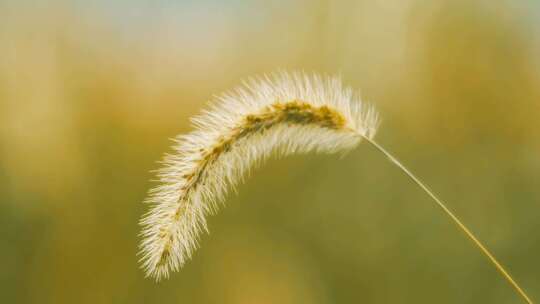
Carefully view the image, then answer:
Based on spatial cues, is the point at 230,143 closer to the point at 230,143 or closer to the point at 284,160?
the point at 230,143

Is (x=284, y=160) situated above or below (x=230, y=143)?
above

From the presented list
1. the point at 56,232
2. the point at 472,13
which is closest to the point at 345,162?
the point at 472,13

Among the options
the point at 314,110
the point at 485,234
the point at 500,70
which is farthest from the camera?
the point at 500,70

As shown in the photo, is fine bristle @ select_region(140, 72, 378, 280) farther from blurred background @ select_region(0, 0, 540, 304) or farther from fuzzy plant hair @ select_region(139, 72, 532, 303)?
blurred background @ select_region(0, 0, 540, 304)

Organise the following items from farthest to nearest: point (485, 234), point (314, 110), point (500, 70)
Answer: point (500, 70) < point (485, 234) < point (314, 110)

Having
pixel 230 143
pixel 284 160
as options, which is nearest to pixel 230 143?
pixel 230 143

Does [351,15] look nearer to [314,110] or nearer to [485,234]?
[485,234]

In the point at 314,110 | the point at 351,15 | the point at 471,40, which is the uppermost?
the point at 351,15
